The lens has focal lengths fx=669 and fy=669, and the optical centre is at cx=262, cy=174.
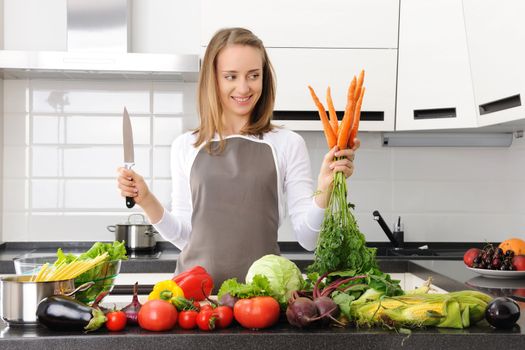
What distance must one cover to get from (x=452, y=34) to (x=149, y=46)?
150cm

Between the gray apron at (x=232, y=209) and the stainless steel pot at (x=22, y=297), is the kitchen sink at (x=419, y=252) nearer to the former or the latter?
the gray apron at (x=232, y=209)

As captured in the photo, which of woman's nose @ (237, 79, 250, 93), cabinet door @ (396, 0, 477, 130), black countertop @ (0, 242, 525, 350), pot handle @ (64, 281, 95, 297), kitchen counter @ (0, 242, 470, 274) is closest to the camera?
black countertop @ (0, 242, 525, 350)

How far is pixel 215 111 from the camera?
208 centimetres

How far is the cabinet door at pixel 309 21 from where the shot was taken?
3.11m

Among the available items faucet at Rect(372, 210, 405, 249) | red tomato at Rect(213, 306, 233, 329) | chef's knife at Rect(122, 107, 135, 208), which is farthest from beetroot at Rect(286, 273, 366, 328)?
faucet at Rect(372, 210, 405, 249)

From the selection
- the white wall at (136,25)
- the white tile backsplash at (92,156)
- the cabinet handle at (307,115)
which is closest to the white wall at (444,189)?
the white tile backsplash at (92,156)

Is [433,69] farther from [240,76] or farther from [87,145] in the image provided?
[87,145]

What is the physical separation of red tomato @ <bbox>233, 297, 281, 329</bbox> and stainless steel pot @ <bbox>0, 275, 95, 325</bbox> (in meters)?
0.37

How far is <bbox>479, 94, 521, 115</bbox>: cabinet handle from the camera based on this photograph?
2.57m

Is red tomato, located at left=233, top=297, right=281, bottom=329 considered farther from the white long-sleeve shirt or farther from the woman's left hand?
the white long-sleeve shirt

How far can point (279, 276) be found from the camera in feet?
4.72

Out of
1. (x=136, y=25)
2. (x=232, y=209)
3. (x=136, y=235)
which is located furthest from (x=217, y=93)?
(x=136, y=25)

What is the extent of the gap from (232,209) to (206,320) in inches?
32.4

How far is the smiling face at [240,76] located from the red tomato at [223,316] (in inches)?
32.5
